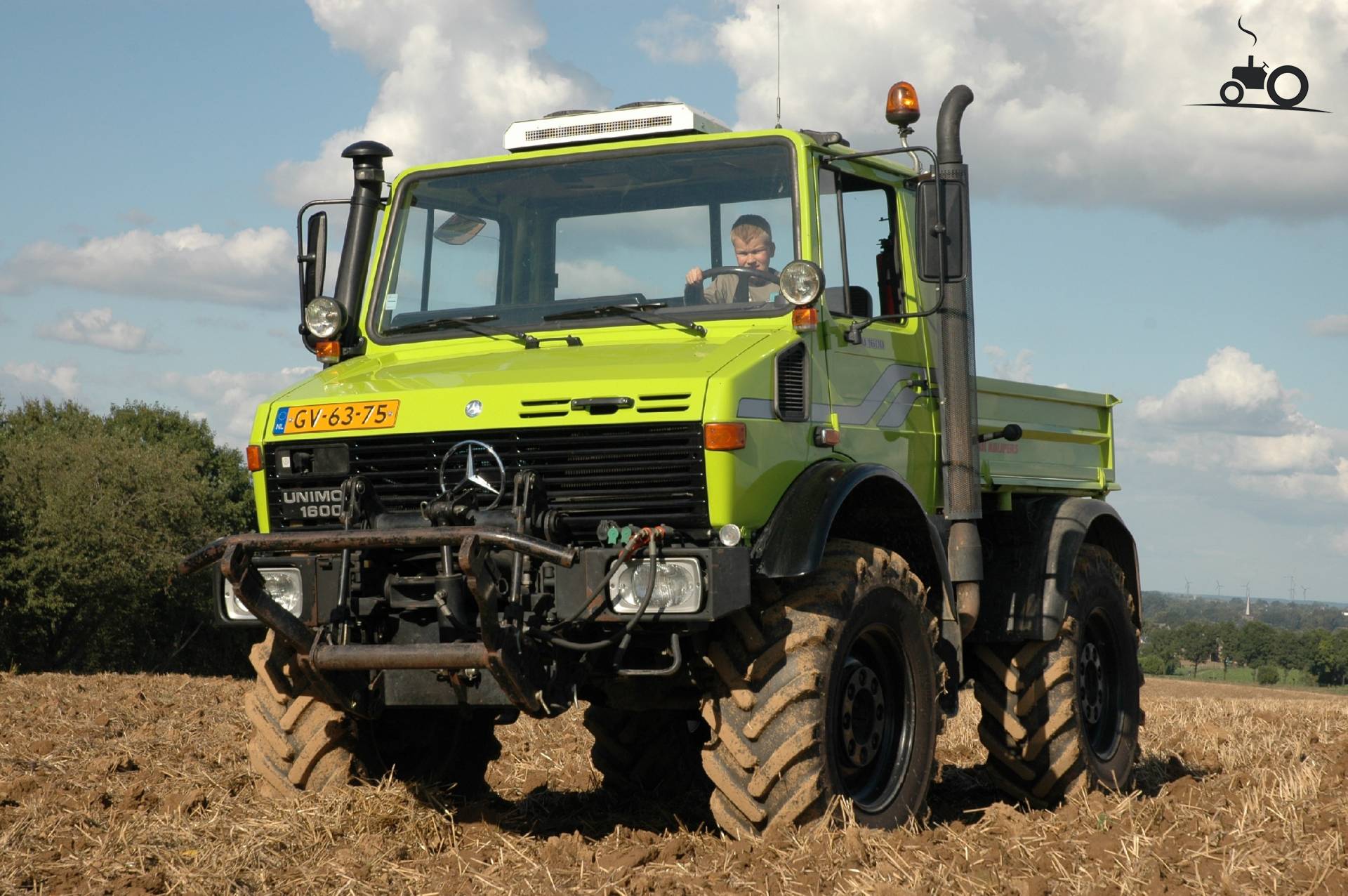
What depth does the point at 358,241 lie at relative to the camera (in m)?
7.00

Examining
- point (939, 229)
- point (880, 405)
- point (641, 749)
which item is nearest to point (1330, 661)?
point (641, 749)

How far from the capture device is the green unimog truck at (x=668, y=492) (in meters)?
5.41

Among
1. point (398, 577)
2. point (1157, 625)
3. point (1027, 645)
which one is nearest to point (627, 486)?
point (398, 577)

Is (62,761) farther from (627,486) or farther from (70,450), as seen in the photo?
(70,450)

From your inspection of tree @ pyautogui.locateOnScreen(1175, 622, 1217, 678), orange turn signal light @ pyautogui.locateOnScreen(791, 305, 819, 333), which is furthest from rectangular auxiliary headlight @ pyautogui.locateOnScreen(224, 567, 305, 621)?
tree @ pyautogui.locateOnScreen(1175, 622, 1217, 678)

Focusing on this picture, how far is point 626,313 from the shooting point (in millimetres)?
6348

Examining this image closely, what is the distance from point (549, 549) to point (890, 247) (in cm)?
274

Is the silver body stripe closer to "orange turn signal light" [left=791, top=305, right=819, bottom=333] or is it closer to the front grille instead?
"orange turn signal light" [left=791, top=305, right=819, bottom=333]

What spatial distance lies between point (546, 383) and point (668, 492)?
23.7 inches

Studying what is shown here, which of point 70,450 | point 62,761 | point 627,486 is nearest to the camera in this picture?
point 627,486

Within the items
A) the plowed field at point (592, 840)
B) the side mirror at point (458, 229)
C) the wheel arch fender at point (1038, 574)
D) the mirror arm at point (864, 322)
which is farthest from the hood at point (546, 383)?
the wheel arch fender at point (1038, 574)

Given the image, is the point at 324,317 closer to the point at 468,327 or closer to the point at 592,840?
the point at 468,327

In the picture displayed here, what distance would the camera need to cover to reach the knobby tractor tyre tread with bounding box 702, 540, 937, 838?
5.43 metres

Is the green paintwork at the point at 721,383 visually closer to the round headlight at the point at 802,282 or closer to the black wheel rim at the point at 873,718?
the round headlight at the point at 802,282
